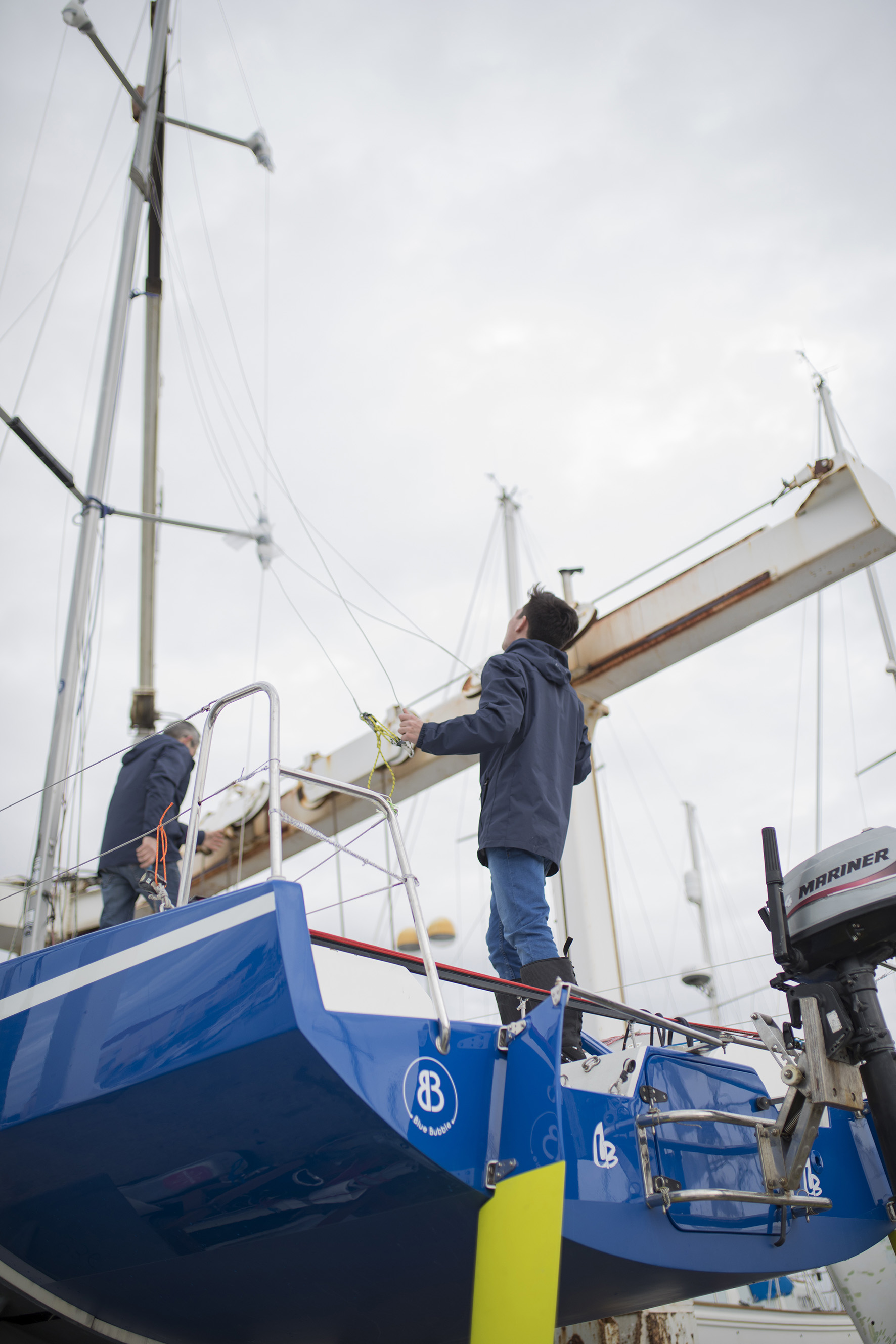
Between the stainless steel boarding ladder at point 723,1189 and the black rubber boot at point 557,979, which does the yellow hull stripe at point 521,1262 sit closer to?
the stainless steel boarding ladder at point 723,1189

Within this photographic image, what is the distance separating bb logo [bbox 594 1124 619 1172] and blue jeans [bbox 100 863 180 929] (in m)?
3.10

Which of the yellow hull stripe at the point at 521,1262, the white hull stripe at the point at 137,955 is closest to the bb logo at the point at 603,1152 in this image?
the yellow hull stripe at the point at 521,1262

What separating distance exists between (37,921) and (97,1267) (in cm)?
263

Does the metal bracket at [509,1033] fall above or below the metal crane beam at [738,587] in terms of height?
below

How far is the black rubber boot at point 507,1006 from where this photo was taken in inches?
121

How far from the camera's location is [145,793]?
507 cm

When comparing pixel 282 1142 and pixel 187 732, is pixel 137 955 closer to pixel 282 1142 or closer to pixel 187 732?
pixel 282 1142

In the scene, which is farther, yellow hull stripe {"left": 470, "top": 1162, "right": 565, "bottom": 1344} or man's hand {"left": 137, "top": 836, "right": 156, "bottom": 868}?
man's hand {"left": 137, "top": 836, "right": 156, "bottom": 868}

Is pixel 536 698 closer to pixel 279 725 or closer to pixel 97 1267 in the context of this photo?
pixel 279 725

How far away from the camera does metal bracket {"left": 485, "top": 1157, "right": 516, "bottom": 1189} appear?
7.63 feet

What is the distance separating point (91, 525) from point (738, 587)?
4.54 m

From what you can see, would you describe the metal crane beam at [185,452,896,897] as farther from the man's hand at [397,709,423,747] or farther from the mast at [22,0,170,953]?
the man's hand at [397,709,423,747]

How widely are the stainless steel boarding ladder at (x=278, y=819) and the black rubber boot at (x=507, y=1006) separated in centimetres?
60

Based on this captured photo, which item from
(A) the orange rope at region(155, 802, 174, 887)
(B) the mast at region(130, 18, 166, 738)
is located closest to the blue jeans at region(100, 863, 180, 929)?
(A) the orange rope at region(155, 802, 174, 887)
